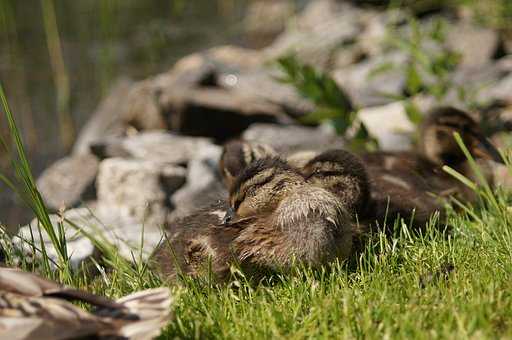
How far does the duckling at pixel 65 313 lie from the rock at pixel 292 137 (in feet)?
12.4

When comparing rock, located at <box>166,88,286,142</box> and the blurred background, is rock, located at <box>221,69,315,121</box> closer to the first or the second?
rock, located at <box>166,88,286,142</box>

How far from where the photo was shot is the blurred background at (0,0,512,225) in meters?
7.91

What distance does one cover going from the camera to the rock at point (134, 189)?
18.1 ft

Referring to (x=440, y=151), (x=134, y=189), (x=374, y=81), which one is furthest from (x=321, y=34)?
(x=440, y=151)

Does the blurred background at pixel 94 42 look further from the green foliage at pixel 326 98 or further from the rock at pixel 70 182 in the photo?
the green foliage at pixel 326 98

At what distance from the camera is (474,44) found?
782 cm

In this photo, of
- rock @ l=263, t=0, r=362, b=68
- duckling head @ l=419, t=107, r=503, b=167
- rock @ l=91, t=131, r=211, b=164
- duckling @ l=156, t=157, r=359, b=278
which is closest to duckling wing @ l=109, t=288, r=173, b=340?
duckling @ l=156, t=157, r=359, b=278

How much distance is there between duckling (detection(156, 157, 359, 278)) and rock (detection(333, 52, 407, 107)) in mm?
3639

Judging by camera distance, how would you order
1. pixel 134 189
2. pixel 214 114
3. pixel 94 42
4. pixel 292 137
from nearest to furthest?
pixel 134 189
pixel 292 137
pixel 214 114
pixel 94 42

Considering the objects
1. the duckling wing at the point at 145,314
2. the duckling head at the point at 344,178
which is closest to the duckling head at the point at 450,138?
the duckling head at the point at 344,178

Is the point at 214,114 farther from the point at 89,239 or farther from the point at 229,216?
the point at 229,216

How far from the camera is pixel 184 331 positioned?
8.11ft

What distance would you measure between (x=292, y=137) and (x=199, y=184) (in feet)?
4.17

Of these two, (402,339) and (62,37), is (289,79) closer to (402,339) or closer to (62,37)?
(402,339)
